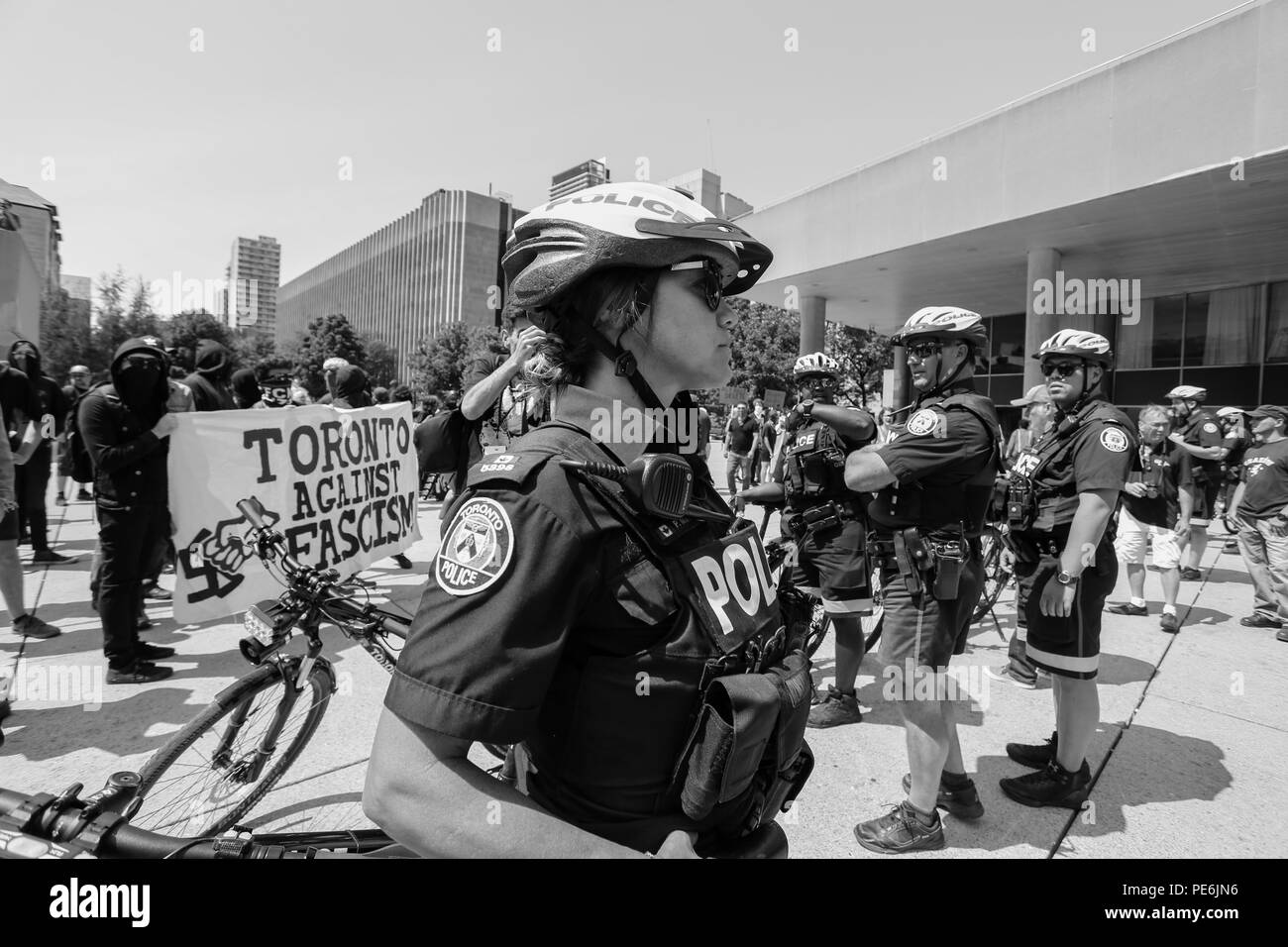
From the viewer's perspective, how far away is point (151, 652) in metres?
A: 4.64

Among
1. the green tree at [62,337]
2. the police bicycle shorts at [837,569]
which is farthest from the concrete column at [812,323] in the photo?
the green tree at [62,337]

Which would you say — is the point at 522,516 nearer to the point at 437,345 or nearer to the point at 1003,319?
the point at 1003,319

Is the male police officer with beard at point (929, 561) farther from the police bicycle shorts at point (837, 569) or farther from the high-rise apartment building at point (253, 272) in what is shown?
the high-rise apartment building at point (253, 272)

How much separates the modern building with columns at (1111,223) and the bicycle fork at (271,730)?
1244 centimetres

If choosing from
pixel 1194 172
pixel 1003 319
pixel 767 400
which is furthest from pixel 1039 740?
pixel 1003 319

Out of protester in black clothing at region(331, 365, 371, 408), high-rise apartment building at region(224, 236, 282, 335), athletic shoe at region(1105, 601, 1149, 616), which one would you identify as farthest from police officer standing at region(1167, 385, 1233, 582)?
high-rise apartment building at region(224, 236, 282, 335)

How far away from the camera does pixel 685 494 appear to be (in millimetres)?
1084

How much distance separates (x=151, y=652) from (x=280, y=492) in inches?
51.9

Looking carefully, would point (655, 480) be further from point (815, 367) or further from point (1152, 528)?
point (1152, 528)

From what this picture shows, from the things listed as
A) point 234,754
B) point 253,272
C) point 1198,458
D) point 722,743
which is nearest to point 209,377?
point 234,754

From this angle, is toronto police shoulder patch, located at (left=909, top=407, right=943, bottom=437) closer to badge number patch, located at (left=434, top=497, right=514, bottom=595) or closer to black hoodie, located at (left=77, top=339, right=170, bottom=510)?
badge number patch, located at (left=434, top=497, right=514, bottom=595)

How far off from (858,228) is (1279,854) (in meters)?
16.7

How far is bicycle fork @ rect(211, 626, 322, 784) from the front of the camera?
2.84 m

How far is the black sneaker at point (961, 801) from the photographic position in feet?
10.7
